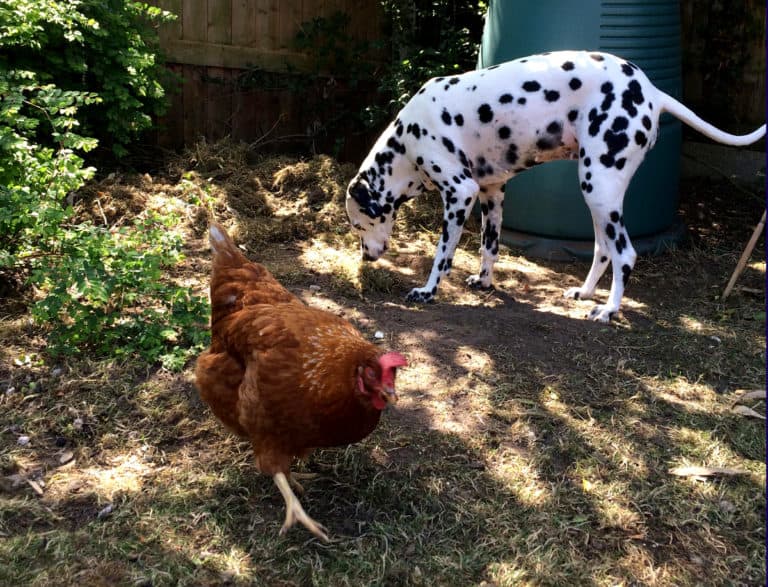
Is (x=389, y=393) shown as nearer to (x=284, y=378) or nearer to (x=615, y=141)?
(x=284, y=378)

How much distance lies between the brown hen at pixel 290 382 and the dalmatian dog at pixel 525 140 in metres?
2.41

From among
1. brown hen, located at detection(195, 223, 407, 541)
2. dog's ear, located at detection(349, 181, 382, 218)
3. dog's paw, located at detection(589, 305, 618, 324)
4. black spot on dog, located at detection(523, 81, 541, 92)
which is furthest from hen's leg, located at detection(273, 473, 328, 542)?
black spot on dog, located at detection(523, 81, 541, 92)

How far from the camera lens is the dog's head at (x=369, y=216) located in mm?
5820

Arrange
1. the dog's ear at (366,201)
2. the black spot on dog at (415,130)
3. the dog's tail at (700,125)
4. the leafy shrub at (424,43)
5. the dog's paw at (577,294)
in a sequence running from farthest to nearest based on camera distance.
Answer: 1. the leafy shrub at (424,43)
2. the dog's ear at (366,201)
3. the dog's paw at (577,294)
4. the black spot on dog at (415,130)
5. the dog's tail at (700,125)

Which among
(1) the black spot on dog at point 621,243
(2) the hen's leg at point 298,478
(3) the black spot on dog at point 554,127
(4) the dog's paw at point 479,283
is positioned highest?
(3) the black spot on dog at point 554,127

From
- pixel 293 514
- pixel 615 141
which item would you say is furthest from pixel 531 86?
pixel 293 514

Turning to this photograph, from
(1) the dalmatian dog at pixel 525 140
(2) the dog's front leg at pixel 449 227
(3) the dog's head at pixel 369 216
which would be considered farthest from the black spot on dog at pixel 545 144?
(3) the dog's head at pixel 369 216

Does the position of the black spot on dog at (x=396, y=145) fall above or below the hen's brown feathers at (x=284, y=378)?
above

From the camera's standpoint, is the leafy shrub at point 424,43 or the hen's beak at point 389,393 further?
the leafy shrub at point 424,43

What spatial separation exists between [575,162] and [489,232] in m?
1.19

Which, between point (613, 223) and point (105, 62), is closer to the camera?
point (613, 223)

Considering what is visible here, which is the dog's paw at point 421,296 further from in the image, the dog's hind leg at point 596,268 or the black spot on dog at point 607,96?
the black spot on dog at point 607,96

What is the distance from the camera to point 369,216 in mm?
5836

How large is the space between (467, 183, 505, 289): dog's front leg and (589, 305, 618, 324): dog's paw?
3.02ft
